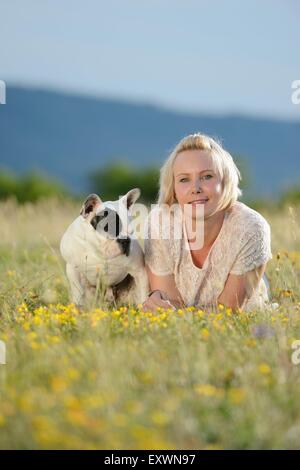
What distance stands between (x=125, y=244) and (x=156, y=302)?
16.2 inches

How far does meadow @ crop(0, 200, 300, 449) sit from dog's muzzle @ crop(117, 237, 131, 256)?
1.39 feet

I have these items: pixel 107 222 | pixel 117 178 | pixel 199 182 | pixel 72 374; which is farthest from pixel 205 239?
pixel 117 178

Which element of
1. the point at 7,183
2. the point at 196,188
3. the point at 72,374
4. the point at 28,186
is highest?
the point at 7,183

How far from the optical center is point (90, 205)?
4.30 m

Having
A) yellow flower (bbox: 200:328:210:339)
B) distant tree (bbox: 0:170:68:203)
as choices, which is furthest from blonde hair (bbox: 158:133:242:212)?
distant tree (bbox: 0:170:68:203)

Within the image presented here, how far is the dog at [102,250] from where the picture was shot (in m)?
4.29

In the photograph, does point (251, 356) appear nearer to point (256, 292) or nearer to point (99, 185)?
point (256, 292)

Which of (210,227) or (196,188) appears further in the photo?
(210,227)

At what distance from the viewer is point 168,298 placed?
4520 millimetres

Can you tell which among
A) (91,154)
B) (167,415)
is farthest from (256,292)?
(91,154)

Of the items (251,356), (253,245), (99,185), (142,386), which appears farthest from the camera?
(99,185)

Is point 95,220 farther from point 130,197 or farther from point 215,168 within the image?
point 215,168

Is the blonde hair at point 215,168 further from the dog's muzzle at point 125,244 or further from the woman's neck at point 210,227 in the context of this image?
the dog's muzzle at point 125,244
